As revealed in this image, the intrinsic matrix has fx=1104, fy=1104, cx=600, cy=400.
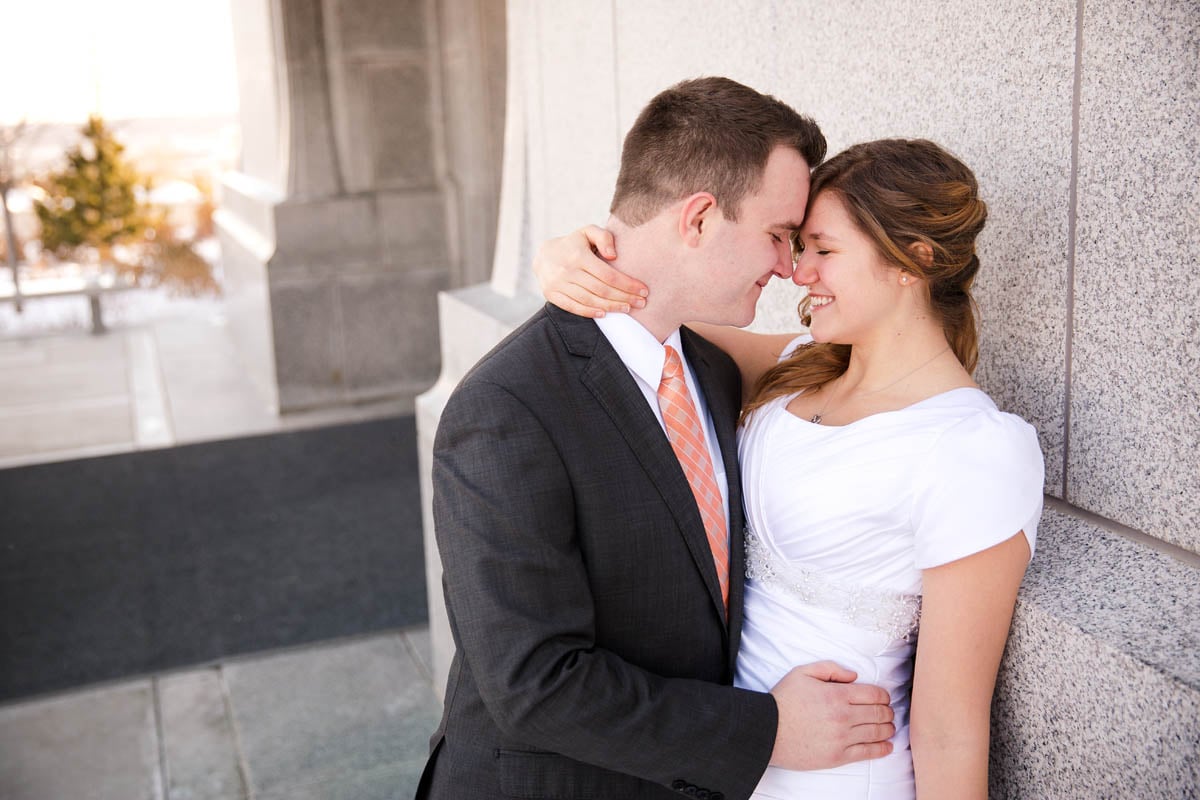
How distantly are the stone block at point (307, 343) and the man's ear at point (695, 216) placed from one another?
25.1 feet

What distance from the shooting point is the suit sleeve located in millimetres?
1880

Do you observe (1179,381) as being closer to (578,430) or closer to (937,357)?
(937,357)

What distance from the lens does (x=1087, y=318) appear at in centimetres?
219

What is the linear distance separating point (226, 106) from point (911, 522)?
29.8 m

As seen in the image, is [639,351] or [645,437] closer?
[645,437]

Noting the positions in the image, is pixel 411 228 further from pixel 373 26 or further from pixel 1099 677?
pixel 1099 677

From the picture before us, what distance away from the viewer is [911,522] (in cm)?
196

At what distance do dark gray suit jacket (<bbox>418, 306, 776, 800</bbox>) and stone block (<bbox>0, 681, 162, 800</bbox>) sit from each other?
2.87 m

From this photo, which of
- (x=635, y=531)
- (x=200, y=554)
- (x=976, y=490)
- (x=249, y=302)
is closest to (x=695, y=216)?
(x=635, y=531)

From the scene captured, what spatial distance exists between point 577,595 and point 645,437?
0.32 meters

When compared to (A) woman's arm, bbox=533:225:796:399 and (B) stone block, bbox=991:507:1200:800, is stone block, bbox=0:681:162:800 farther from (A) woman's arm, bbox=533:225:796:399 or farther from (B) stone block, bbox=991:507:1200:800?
(B) stone block, bbox=991:507:1200:800

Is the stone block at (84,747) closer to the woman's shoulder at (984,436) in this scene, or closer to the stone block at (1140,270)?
the woman's shoulder at (984,436)

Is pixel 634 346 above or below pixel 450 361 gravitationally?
above

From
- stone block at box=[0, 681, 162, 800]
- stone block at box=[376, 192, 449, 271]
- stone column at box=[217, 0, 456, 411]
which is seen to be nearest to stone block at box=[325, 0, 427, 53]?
stone column at box=[217, 0, 456, 411]
